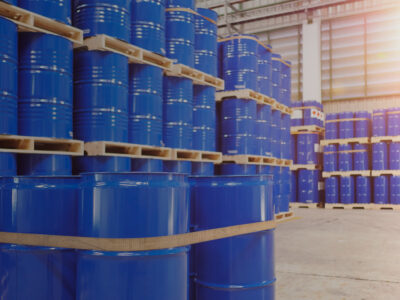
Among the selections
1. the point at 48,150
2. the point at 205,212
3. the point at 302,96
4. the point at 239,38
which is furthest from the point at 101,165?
the point at 302,96

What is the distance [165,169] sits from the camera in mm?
5488

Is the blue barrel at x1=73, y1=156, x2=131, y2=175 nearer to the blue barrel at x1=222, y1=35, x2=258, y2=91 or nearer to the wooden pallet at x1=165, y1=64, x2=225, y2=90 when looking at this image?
the wooden pallet at x1=165, y1=64, x2=225, y2=90

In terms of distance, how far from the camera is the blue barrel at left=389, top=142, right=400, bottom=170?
36.5 ft

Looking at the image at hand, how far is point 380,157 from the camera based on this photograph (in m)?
11.3

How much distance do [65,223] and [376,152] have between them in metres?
10.6

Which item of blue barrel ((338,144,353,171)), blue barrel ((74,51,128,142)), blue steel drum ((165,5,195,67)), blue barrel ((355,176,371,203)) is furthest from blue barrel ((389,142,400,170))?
blue barrel ((74,51,128,142))

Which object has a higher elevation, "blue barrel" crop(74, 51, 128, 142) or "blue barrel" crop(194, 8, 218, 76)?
"blue barrel" crop(194, 8, 218, 76)

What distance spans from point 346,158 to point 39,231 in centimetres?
1063

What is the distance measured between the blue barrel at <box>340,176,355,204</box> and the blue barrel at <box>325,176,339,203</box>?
0.17 metres

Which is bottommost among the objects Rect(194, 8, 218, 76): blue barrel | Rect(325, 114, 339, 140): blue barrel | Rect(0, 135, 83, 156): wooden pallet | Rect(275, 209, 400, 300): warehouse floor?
Rect(275, 209, 400, 300): warehouse floor

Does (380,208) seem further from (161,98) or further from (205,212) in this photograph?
(205,212)

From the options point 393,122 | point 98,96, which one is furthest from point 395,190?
point 98,96

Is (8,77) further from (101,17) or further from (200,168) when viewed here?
(200,168)

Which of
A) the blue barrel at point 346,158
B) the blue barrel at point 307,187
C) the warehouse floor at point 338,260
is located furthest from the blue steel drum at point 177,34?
the blue barrel at point 346,158
